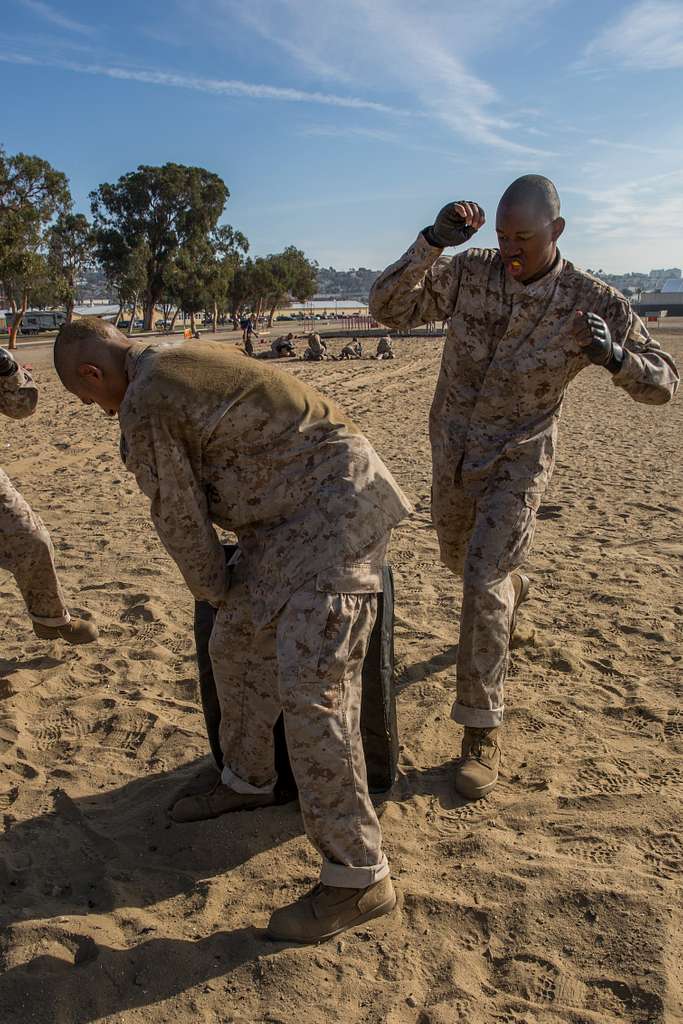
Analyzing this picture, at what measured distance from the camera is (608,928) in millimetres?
2869

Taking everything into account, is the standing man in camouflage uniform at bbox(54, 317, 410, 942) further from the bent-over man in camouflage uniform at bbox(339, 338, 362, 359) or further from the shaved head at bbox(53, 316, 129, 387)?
the bent-over man in camouflage uniform at bbox(339, 338, 362, 359)

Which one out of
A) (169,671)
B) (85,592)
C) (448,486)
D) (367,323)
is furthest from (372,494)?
(367,323)

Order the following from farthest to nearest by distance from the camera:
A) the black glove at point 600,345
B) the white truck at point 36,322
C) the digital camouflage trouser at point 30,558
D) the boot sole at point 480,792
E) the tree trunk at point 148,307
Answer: the tree trunk at point 148,307
the white truck at point 36,322
the digital camouflage trouser at point 30,558
the boot sole at point 480,792
the black glove at point 600,345

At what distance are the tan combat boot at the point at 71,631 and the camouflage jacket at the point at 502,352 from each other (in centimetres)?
227

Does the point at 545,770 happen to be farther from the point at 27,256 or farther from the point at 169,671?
the point at 27,256

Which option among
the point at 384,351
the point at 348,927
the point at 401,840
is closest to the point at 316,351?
the point at 384,351

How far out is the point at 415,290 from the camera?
4047mm

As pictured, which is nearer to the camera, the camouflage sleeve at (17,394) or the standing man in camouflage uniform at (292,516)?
the standing man in camouflage uniform at (292,516)

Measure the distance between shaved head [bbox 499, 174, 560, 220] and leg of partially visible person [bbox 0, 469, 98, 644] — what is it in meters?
3.00

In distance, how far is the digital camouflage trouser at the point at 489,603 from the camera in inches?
147

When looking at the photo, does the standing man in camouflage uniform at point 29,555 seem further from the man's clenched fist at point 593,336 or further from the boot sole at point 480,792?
the man's clenched fist at point 593,336

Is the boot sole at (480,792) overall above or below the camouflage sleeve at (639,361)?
below

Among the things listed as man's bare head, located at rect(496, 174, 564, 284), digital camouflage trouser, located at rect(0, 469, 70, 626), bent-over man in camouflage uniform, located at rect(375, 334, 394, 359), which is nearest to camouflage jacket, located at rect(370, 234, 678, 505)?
man's bare head, located at rect(496, 174, 564, 284)


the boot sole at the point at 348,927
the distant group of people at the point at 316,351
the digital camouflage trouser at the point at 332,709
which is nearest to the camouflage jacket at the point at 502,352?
the digital camouflage trouser at the point at 332,709
